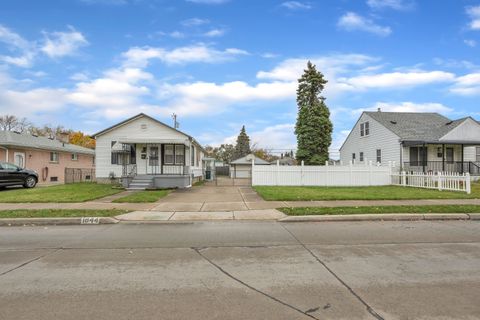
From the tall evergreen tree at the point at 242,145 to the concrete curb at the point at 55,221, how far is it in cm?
6661

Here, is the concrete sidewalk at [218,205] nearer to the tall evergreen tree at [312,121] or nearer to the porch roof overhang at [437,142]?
the porch roof overhang at [437,142]

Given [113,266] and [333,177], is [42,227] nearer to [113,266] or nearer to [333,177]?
[113,266]

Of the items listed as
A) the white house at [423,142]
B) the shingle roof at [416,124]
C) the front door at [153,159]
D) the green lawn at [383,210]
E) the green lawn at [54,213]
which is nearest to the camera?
the green lawn at [54,213]

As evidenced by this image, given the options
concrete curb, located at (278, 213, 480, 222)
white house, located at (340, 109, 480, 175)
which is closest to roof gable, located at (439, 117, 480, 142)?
white house, located at (340, 109, 480, 175)

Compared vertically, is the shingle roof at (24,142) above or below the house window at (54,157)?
above

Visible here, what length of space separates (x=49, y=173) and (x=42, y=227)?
2449cm

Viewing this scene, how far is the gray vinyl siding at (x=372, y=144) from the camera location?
28141 millimetres

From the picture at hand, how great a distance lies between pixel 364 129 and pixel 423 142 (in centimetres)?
842

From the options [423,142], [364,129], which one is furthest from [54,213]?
[364,129]

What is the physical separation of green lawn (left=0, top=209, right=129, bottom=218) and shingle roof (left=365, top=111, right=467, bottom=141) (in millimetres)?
24148

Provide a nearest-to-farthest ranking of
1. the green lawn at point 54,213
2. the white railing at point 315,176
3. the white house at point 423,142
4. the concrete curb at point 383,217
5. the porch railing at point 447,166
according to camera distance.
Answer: the concrete curb at point 383,217, the green lawn at point 54,213, the white railing at point 315,176, the white house at point 423,142, the porch railing at point 447,166

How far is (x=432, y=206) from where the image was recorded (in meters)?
11.4

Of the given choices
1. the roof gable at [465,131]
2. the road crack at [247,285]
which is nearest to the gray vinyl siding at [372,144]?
the roof gable at [465,131]

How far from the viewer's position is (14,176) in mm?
20125
